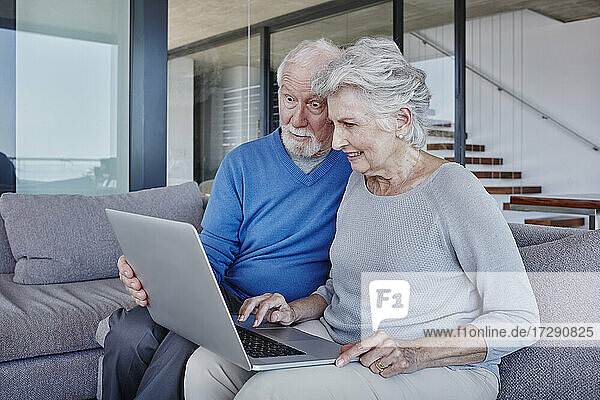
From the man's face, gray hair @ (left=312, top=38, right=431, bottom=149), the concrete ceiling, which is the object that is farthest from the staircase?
gray hair @ (left=312, top=38, right=431, bottom=149)

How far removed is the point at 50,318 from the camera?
2.10 m

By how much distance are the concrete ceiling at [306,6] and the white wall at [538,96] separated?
0.28m

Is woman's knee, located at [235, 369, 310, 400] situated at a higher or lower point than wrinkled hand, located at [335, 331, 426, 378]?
lower

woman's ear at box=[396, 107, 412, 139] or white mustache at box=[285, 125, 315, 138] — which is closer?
woman's ear at box=[396, 107, 412, 139]

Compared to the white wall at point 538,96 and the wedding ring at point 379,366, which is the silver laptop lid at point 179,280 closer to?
the wedding ring at point 379,366

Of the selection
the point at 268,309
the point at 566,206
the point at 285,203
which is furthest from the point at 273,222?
→ the point at 566,206

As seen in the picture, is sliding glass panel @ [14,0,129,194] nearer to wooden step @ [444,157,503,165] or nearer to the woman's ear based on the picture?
the woman's ear

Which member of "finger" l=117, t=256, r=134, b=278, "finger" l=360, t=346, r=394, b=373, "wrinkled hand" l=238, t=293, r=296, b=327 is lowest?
"finger" l=360, t=346, r=394, b=373

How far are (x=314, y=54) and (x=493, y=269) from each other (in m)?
0.81

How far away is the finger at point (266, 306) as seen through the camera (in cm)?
138

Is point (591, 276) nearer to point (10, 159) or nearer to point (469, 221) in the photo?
point (469, 221)

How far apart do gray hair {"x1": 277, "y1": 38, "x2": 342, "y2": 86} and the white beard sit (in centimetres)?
17

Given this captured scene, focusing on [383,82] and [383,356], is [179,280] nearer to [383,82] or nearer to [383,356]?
[383,356]

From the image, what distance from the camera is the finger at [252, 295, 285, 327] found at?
4.54 feet
